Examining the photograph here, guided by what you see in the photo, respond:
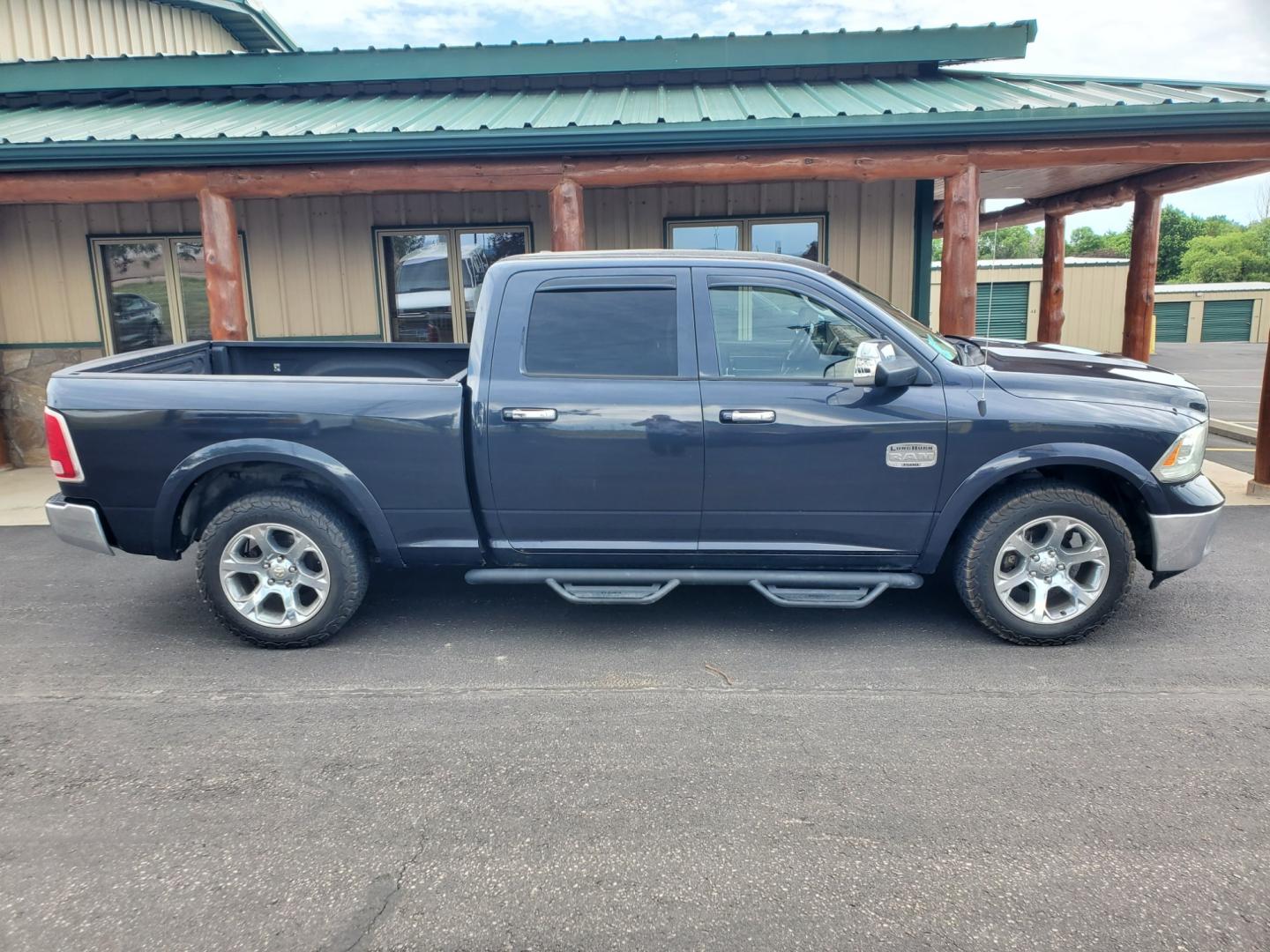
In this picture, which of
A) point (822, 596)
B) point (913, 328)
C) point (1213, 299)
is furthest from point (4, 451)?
point (1213, 299)

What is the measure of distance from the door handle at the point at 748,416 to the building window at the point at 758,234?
6.03 m

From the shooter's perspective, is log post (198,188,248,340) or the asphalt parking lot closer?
log post (198,188,248,340)

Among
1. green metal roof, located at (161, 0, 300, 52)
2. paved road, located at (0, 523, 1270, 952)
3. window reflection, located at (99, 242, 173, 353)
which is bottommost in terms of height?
paved road, located at (0, 523, 1270, 952)

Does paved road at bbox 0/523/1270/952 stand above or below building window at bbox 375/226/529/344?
below

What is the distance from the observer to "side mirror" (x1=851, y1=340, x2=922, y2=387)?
4.06 metres

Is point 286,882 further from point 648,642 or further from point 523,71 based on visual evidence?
point 523,71

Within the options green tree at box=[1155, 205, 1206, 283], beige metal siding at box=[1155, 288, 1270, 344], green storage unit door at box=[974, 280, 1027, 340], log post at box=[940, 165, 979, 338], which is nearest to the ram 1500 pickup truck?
log post at box=[940, 165, 979, 338]

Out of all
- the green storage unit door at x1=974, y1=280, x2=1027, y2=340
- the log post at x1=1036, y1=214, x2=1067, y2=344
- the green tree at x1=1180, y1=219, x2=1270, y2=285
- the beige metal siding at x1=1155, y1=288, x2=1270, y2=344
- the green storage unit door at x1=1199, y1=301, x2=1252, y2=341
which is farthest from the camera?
the green tree at x1=1180, y1=219, x2=1270, y2=285

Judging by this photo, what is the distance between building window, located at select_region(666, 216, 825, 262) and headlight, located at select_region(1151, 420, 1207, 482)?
19.6 ft

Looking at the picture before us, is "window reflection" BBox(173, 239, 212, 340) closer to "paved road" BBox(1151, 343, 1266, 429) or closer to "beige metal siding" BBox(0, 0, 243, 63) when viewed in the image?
"beige metal siding" BBox(0, 0, 243, 63)

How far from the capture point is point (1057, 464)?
4.21 meters

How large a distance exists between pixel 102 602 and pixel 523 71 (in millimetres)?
7070

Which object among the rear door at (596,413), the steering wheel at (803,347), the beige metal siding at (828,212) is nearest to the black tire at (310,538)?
the rear door at (596,413)

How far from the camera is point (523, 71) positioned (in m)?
9.70
